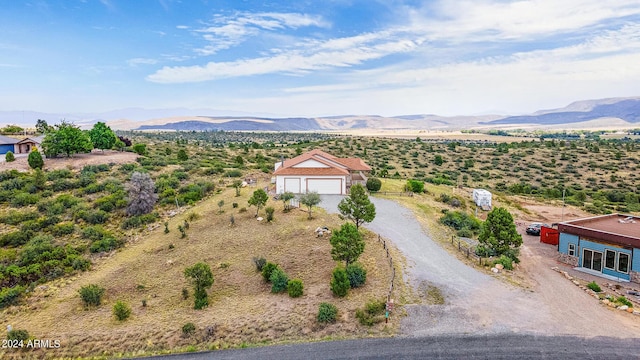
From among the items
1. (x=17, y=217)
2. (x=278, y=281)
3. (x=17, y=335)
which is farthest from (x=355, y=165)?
(x=17, y=335)

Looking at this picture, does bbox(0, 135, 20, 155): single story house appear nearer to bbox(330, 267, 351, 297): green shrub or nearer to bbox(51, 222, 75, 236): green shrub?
bbox(51, 222, 75, 236): green shrub

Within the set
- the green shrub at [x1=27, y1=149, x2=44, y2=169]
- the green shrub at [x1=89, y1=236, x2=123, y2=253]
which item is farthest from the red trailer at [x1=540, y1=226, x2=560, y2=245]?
the green shrub at [x1=27, y1=149, x2=44, y2=169]

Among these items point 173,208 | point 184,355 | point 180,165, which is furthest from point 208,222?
point 180,165

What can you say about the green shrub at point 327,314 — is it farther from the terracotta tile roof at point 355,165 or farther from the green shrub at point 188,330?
the terracotta tile roof at point 355,165

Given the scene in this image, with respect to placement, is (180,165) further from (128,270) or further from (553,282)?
(553,282)

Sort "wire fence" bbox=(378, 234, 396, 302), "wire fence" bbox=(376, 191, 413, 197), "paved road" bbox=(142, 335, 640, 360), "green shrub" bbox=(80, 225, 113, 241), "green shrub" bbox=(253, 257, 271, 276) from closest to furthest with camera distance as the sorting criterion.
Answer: "paved road" bbox=(142, 335, 640, 360)
"wire fence" bbox=(378, 234, 396, 302)
"green shrub" bbox=(253, 257, 271, 276)
"green shrub" bbox=(80, 225, 113, 241)
"wire fence" bbox=(376, 191, 413, 197)

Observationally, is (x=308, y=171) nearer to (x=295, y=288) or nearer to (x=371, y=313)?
(x=295, y=288)
